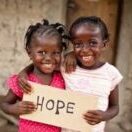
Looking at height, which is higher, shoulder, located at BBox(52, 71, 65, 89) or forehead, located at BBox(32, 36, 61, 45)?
forehead, located at BBox(32, 36, 61, 45)

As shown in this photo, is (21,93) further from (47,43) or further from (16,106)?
(47,43)

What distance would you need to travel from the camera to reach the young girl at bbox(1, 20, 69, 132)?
9.21ft

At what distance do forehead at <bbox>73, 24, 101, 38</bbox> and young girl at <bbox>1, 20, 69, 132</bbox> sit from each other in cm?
10

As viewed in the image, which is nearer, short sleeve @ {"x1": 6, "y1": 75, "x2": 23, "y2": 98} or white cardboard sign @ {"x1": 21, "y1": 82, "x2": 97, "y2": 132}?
white cardboard sign @ {"x1": 21, "y1": 82, "x2": 97, "y2": 132}

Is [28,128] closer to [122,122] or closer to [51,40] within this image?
[51,40]

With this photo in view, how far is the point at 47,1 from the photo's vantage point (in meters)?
4.61

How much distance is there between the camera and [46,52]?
2.81 metres

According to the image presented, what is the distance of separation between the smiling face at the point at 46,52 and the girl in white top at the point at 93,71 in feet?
0.29

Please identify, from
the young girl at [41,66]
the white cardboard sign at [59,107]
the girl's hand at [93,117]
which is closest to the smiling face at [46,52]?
the young girl at [41,66]

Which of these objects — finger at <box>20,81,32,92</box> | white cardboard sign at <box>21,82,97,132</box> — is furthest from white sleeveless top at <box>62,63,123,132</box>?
finger at <box>20,81,32,92</box>

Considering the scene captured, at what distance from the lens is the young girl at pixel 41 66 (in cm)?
281

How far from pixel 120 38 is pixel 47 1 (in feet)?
2.48

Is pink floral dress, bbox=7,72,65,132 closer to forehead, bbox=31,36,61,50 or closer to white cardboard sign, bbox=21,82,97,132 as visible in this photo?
white cardboard sign, bbox=21,82,97,132

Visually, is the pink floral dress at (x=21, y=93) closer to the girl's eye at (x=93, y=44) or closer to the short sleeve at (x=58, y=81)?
the short sleeve at (x=58, y=81)
